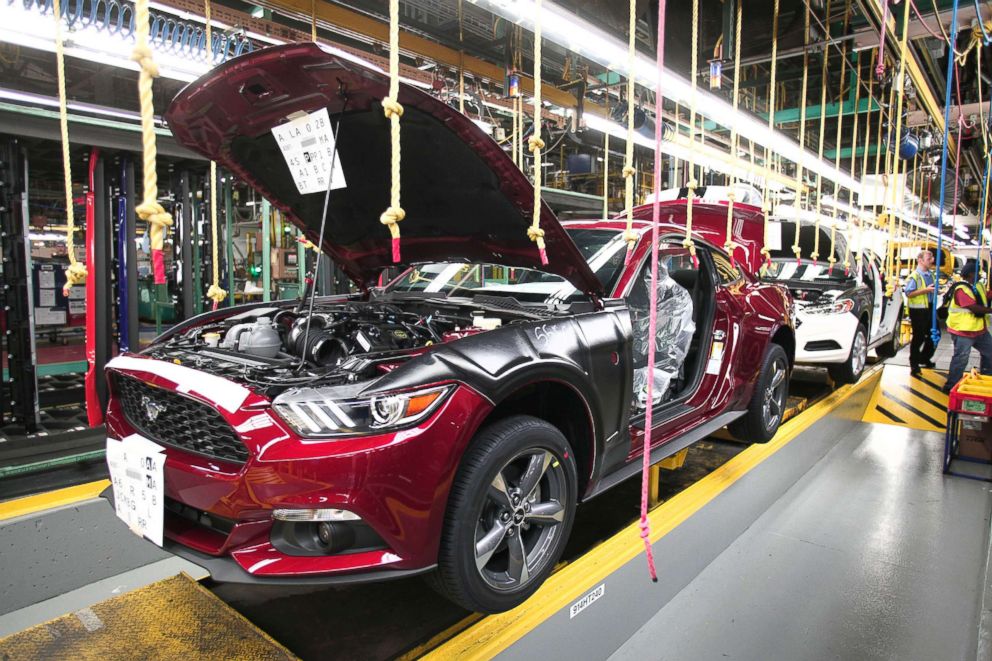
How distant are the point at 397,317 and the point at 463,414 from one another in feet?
2.78

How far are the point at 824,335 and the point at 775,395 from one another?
5.96 feet

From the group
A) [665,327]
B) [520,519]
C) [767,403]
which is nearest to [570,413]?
[520,519]

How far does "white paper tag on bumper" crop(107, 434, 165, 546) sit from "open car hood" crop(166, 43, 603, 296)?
1.09 meters

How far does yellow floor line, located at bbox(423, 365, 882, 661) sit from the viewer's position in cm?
178

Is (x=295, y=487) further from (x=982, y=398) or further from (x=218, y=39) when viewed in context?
(x=982, y=398)

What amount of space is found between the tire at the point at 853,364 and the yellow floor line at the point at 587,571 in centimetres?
235

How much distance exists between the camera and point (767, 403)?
361 cm

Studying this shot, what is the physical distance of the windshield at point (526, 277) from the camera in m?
2.48

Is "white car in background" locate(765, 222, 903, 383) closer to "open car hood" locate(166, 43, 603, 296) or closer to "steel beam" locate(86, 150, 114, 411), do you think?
"open car hood" locate(166, 43, 603, 296)

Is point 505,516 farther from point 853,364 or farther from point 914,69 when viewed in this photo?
point 914,69

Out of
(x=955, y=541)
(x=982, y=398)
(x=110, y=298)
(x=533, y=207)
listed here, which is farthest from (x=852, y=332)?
(x=110, y=298)

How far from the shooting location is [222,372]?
170cm

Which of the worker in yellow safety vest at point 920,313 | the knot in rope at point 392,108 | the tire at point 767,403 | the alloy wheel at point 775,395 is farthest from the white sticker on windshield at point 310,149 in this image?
the worker in yellow safety vest at point 920,313

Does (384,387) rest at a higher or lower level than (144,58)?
lower
